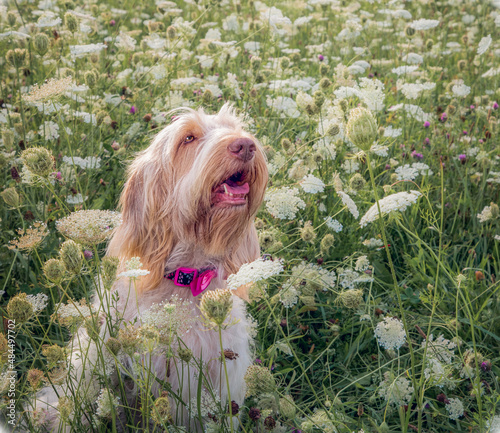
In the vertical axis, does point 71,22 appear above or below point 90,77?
above

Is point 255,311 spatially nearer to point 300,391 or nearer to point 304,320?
point 304,320

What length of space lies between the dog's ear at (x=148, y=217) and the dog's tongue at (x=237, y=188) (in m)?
0.33

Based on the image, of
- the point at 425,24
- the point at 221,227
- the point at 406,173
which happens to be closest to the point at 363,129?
the point at 221,227

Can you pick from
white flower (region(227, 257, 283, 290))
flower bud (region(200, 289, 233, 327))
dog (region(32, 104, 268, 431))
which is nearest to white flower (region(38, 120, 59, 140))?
dog (region(32, 104, 268, 431))

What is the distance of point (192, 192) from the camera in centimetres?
255

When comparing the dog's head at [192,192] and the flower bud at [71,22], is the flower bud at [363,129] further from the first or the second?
the flower bud at [71,22]

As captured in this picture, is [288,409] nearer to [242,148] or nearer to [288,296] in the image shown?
[288,296]

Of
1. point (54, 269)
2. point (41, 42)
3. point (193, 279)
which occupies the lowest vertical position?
point (193, 279)

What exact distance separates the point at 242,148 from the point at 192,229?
515 millimetres

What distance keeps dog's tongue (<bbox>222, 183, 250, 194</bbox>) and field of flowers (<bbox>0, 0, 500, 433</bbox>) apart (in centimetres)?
15

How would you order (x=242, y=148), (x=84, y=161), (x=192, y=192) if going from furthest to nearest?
(x=84, y=161) < (x=192, y=192) < (x=242, y=148)

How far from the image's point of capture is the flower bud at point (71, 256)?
65.1 inches

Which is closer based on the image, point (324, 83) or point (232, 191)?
point (232, 191)

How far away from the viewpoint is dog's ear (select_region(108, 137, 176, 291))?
2.70m
